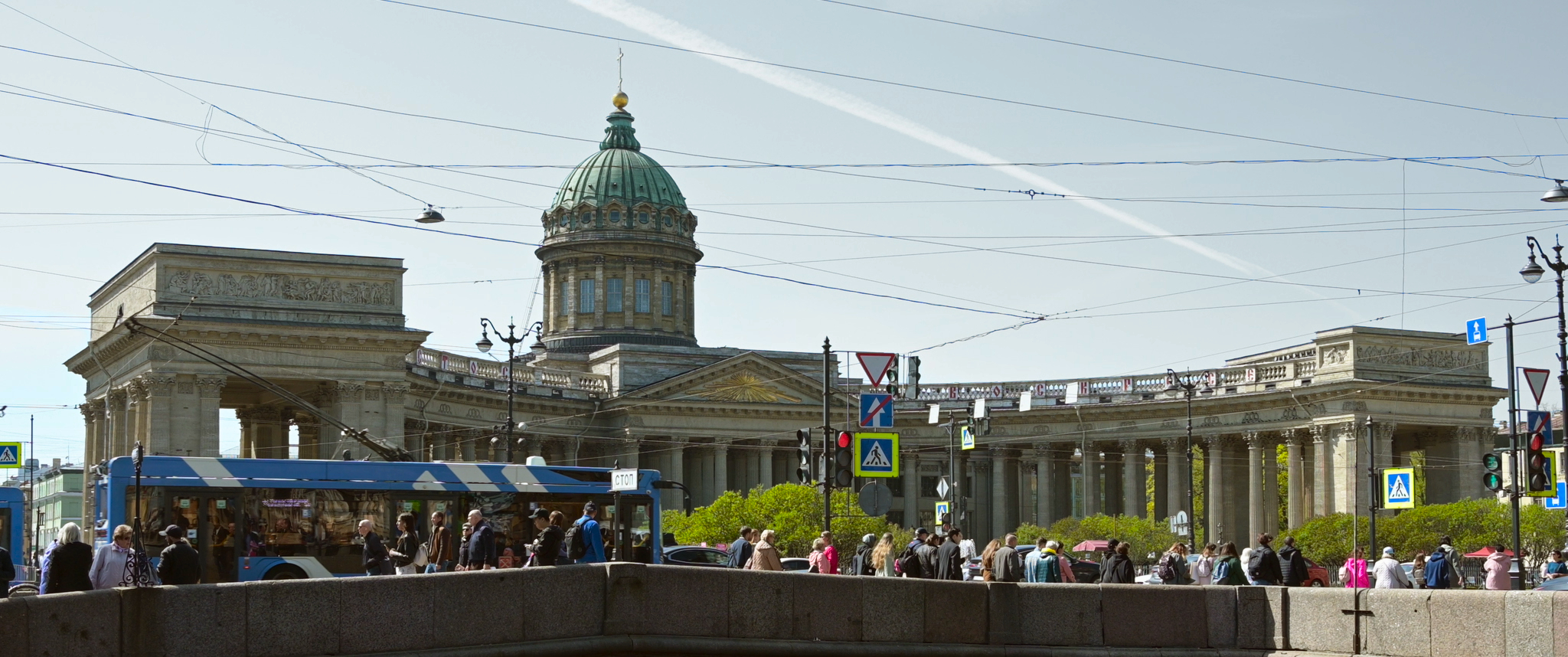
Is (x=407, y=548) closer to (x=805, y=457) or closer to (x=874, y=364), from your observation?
(x=805, y=457)

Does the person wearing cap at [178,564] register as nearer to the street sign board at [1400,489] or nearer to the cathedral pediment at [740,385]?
the street sign board at [1400,489]

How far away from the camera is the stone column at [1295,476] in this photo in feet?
282

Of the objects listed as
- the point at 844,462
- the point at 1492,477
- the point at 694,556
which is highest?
the point at 844,462

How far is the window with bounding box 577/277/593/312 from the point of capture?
107000mm

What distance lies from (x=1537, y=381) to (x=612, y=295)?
67604 millimetres

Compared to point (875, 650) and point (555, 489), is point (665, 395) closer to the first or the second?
point (555, 489)

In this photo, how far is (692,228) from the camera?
112m

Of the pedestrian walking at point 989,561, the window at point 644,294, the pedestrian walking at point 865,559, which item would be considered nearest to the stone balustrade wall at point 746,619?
the pedestrian walking at point 989,561

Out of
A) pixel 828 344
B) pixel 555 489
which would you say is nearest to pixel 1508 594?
pixel 555 489

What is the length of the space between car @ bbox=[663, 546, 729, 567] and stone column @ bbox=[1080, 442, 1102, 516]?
165ft

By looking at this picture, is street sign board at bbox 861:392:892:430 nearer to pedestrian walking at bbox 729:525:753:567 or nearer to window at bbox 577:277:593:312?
pedestrian walking at bbox 729:525:753:567

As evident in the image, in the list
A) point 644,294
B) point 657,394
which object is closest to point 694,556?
point 657,394

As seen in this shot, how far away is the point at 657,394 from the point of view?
301 ft

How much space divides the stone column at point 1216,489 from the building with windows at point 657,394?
0.53 ft
